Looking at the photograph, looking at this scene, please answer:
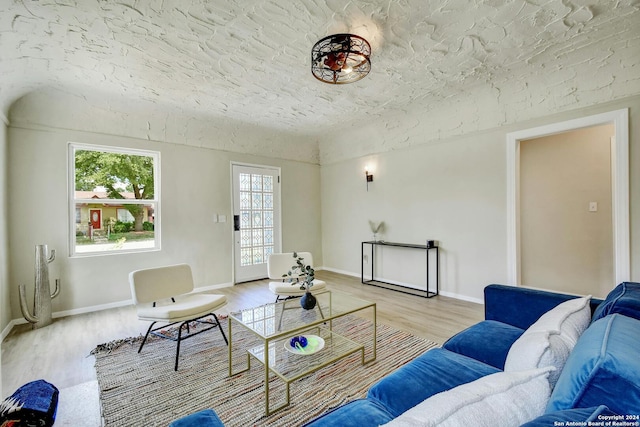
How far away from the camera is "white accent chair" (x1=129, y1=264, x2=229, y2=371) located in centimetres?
234

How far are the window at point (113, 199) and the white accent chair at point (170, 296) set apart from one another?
1.64 meters

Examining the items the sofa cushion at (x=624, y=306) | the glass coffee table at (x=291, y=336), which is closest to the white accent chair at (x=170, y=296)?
the glass coffee table at (x=291, y=336)

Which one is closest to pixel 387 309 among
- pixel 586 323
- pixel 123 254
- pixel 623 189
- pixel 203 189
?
pixel 586 323

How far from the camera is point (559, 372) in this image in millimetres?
983

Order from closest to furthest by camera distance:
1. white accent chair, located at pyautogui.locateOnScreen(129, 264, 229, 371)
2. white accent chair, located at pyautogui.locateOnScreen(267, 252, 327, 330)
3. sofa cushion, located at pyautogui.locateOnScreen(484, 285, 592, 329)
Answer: sofa cushion, located at pyautogui.locateOnScreen(484, 285, 592, 329) → white accent chair, located at pyautogui.locateOnScreen(129, 264, 229, 371) → white accent chair, located at pyautogui.locateOnScreen(267, 252, 327, 330)

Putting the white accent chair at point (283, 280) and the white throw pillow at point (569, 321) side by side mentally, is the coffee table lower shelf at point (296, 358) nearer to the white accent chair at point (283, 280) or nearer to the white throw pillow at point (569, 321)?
the white accent chair at point (283, 280)

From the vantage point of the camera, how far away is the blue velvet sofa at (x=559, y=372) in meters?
0.66

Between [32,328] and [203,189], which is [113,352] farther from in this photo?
[203,189]

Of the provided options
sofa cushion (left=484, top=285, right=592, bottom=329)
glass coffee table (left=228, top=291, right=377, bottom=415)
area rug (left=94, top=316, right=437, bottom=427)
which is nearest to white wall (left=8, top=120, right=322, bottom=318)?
area rug (left=94, top=316, right=437, bottom=427)

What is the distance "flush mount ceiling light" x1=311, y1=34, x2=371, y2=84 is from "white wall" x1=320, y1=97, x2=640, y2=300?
83.0 inches

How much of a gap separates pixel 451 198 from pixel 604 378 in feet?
12.1

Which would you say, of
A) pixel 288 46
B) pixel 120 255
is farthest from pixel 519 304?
pixel 120 255

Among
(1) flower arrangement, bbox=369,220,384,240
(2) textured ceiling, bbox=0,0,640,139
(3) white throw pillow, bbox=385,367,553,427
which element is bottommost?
(3) white throw pillow, bbox=385,367,553,427

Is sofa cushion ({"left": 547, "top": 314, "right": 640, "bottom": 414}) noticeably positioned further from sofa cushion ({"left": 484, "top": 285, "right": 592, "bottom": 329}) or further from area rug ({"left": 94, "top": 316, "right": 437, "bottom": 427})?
area rug ({"left": 94, "top": 316, "right": 437, "bottom": 427})
